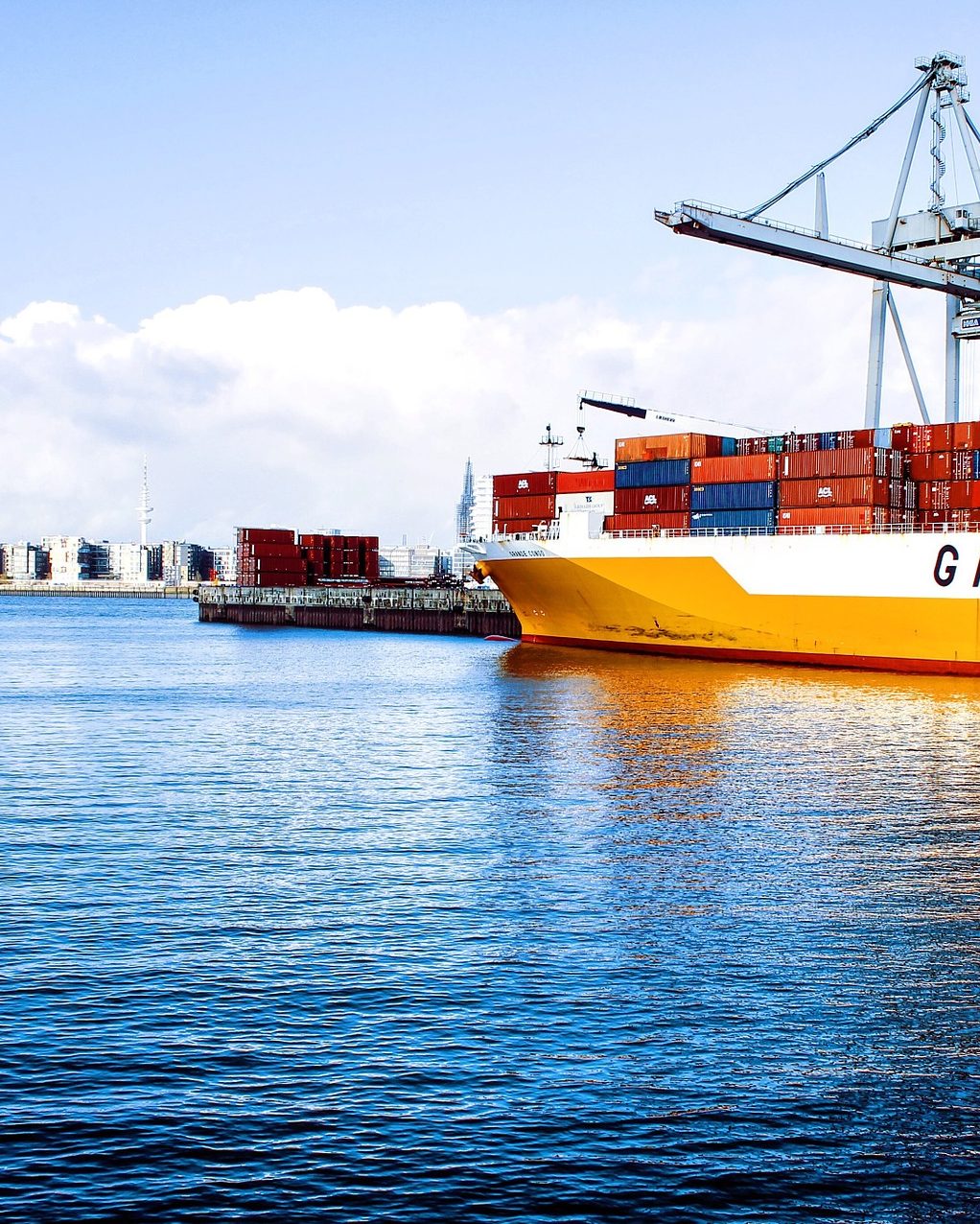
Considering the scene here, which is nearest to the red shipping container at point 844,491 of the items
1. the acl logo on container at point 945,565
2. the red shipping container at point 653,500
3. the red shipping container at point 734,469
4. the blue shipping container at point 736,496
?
the blue shipping container at point 736,496

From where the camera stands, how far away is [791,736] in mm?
29688

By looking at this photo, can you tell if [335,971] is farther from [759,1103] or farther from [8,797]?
[8,797]

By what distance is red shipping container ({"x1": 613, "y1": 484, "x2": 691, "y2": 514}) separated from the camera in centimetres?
5501

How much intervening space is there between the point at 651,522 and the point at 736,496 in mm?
4569

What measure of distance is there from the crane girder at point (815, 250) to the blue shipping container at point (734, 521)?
1024 cm

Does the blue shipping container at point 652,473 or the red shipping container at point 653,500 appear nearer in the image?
the red shipping container at point 653,500

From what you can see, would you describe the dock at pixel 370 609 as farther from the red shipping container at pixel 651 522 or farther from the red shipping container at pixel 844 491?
the red shipping container at pixel 844 491

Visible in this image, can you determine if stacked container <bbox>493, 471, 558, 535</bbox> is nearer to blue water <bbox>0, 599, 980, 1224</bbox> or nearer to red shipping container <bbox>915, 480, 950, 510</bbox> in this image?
red shipping container <bbox>915, 480, 950, 510</bbox>

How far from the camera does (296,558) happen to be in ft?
423

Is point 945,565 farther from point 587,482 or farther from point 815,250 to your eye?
point 587,482

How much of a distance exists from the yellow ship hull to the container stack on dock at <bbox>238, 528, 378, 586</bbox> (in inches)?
2799

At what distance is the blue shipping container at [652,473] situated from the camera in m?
55.4

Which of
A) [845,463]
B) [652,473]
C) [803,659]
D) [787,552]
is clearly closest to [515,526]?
[652,473]

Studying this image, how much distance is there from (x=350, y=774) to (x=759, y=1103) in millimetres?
15944
